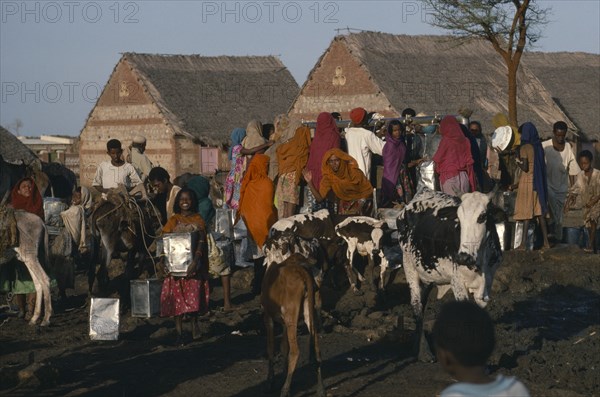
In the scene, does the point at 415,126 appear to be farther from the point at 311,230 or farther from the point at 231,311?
the point at 231,311

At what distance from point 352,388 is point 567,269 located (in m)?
7.81

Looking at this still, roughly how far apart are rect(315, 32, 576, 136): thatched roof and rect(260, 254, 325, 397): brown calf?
28.4 meters

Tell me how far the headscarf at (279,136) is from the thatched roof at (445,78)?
20.9 metres

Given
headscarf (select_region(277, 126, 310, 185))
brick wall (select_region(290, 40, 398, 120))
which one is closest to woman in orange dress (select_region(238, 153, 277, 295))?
headscarf (select_region(277, 126, 310, 185))

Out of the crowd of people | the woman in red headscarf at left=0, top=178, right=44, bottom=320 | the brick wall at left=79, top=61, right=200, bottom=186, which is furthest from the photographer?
the brick wall at left=79, top=61, right=200, bottom=186

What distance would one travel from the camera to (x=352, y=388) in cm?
911

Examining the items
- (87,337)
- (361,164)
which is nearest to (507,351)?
(87,337)

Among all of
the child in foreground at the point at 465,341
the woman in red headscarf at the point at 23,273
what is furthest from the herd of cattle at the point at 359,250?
the child in foreground at the point at 465,341

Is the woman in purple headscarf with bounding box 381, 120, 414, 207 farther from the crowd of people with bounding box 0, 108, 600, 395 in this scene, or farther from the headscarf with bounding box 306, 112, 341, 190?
the headscarf with bounding box 306, 112, 341, 190

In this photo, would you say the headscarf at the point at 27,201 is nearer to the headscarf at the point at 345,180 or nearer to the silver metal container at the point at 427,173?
the headscarf at the point at 345,180

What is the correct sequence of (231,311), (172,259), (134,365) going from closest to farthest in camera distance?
1. (134,365)
2. (172,259)
3. (231,311)

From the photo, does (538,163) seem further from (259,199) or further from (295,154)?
(259,199)

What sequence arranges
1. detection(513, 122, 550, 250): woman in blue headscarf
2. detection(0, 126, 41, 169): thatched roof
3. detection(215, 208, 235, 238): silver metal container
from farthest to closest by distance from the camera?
1. detection(0, 126, 41, 169): thatched roof
2. detection(215, 208, 235, 238): silver metal container
3. detection(513, 122, 550, 250): woman in blue headscarf

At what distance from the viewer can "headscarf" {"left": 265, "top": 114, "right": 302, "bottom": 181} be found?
1603 cm
